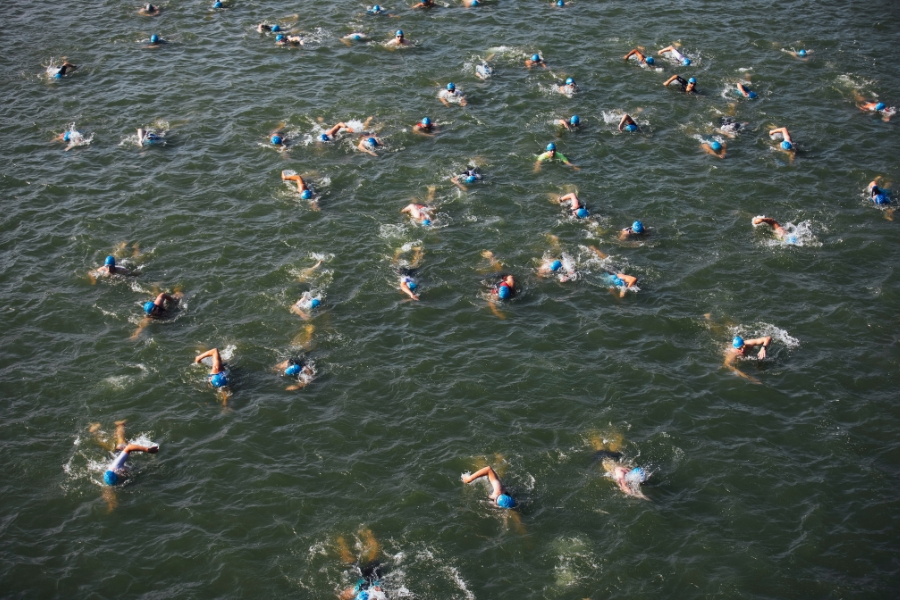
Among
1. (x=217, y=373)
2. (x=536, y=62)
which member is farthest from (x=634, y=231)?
(x=217, y=373)

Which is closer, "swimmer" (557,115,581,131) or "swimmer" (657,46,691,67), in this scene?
"swimmer" (557,115,581,131)

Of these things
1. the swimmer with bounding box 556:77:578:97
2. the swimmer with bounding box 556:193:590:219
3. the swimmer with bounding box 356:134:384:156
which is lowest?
the swimmer with bounding box 556:193:590:219

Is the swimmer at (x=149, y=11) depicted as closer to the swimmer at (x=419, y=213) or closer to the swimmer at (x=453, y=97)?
the swimmer at (x=453, y=97)

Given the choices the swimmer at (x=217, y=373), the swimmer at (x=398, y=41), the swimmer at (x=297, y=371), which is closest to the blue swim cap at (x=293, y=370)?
the swimmer at (x=297, y=371)

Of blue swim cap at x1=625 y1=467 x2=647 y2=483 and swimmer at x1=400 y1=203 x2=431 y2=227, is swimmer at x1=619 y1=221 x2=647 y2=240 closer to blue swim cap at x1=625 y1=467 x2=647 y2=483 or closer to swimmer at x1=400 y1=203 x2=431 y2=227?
swimmer at x1=400 y1=203 x2=431 y2=227

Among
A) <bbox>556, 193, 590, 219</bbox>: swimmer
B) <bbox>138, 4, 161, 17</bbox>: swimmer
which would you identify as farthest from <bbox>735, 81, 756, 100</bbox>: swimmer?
<bbox>138, 4, 161, 17</bbox>: swimmer

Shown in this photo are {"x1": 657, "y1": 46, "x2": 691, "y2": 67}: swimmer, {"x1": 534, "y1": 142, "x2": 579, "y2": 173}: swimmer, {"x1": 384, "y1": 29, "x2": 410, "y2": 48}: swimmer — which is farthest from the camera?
{"x1": 384, "y1": 29, "x2": 410, "y2": 48}: swimmer

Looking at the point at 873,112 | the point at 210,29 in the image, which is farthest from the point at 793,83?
the point at 210,29
